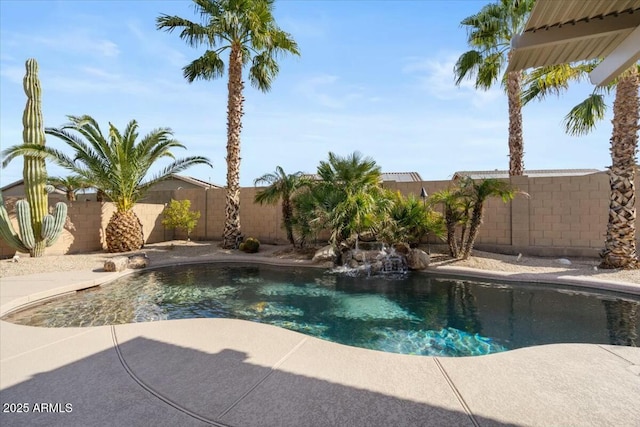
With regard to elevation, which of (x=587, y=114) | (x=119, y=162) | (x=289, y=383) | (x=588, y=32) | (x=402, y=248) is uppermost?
(x=587, y=114)

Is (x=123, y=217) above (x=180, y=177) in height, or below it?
below

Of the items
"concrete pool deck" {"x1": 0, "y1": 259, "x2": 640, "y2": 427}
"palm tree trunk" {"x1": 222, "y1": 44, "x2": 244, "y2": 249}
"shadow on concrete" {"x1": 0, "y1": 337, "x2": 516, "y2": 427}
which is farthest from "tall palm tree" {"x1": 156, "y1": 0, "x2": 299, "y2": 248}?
"shadow on concrete" {"x1": 0, "y1": 337, "x2": 516, "y2": 427}

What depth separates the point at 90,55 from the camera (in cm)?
863

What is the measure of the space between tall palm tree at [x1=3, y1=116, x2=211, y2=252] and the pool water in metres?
4.55

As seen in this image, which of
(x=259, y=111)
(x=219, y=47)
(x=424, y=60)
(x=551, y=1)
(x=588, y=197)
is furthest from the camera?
(x=259, y=111)

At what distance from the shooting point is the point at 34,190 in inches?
407

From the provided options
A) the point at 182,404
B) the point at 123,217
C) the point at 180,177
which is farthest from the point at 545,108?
the point at 180,177

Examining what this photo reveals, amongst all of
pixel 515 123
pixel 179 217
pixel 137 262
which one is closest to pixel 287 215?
pixel 179 217

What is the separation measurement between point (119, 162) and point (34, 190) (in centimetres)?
258

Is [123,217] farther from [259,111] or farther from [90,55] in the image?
[259,111]

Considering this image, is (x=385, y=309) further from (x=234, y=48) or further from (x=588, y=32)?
(x=234, y=48)

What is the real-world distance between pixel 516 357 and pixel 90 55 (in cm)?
1135

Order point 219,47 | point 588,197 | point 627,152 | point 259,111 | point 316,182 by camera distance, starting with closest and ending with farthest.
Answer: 1. point 627,152
2. point 588,197
3. point 316,182
4. point 219,47
5. point 259,111

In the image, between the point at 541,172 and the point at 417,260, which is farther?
the point at 541,172
